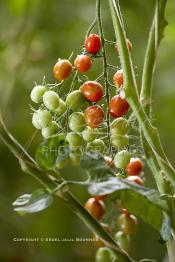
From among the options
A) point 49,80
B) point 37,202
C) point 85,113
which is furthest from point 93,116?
point 49,80

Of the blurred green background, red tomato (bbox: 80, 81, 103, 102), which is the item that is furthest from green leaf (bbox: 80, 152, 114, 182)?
the blurred green background

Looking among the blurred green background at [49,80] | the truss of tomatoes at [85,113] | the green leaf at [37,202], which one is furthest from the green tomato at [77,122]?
the blurred green background at [49,80]

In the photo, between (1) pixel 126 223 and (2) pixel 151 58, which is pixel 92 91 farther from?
(1) pixel 126 223

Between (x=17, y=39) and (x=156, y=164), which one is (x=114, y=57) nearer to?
(x=17, y=39)

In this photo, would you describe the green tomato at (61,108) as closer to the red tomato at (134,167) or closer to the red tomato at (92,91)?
the red tomato at (92,91)

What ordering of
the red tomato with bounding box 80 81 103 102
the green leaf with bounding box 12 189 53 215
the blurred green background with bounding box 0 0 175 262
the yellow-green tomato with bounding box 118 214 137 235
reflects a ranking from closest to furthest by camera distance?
the green leaf with bounding box 12 189 53 215 → the red tomato with bounding box 80 81 103 102 → the yellow-green tomato with bounding box 118 214 137 235 → the blurred green background with bounding box 0 0 175 262

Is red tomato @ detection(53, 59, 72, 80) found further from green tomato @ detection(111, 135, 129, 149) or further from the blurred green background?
the blurred green background

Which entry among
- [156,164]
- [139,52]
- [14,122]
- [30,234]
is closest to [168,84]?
[139,52]
